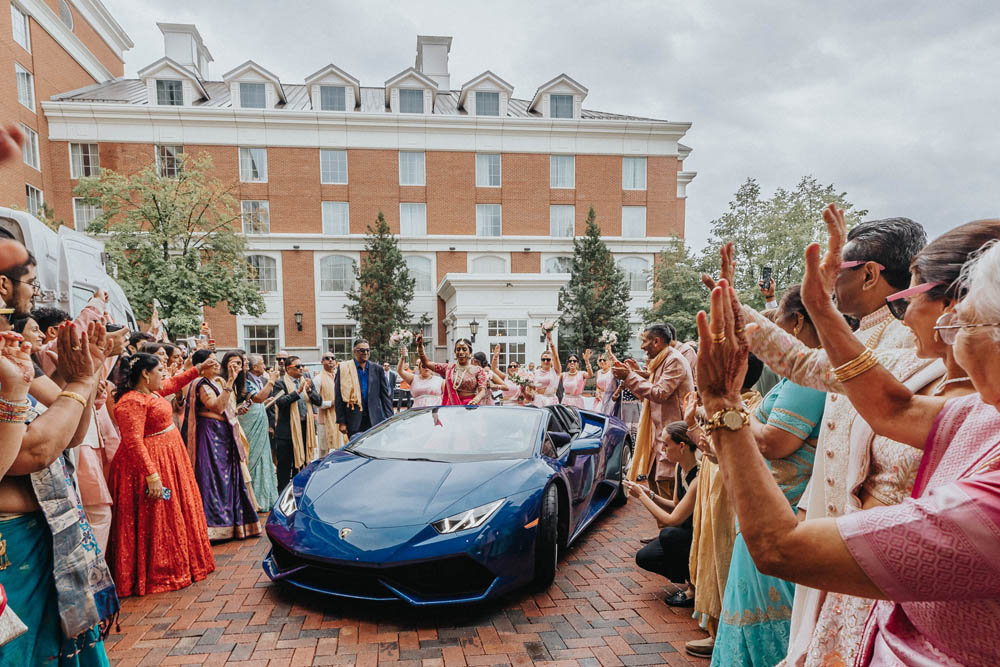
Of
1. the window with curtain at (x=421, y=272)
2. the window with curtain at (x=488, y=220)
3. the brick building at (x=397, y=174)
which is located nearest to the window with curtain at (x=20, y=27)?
the brick building at (x=397, y=174)

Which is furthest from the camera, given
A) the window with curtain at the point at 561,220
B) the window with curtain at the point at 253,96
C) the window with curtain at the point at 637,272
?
the window with curtain at the point at 637,272

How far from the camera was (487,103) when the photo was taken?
26.9 meters

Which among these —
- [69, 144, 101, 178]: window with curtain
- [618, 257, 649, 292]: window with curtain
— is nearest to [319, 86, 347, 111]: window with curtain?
[69, 144, 101, 178]: window with curtain

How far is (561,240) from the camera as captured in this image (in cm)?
2719

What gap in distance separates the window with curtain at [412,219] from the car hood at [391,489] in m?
23.7

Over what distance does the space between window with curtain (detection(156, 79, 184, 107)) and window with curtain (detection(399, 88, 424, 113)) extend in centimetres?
1059

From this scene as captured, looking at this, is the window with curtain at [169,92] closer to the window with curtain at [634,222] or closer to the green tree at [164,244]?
the green tree at [164,244]

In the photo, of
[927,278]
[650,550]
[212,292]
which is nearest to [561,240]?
[212,292]

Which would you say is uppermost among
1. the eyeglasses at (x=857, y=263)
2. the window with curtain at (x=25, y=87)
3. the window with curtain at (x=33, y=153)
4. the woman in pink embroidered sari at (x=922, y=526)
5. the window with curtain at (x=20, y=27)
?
the window with curtain at (x=20, y=27)

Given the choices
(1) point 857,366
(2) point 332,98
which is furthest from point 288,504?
(2) point 332,98

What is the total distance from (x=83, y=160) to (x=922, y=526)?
31249 mm

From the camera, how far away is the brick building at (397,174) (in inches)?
909

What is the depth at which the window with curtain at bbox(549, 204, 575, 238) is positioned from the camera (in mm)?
27328

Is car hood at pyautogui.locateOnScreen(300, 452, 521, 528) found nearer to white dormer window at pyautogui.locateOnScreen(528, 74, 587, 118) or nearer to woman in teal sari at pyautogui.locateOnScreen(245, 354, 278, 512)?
woman in teal sari at pyautogui.locateOnScreen(245, 354, 278, 512)
